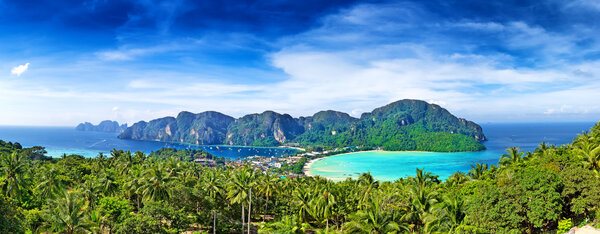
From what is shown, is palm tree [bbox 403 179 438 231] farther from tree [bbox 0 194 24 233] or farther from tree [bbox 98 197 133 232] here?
tree [bbox 0 194 24 233]

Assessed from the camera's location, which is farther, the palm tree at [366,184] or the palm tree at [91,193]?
the palm tree at [366,184]

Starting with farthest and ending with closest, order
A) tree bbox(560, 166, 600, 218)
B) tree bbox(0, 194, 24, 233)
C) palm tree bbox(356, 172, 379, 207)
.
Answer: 1. palm tree bbox(356, 172, 379, 207)
2. tree bbox(560, 166, 600, 218)
3. tree bbox(0, 194, 24, 233)

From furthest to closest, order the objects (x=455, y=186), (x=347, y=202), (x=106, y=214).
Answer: (x=455, y=186), (x=347, y=202), (x=106, y=214)

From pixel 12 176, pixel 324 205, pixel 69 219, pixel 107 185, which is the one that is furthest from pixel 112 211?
pixel 324 205

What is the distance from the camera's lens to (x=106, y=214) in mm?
30938

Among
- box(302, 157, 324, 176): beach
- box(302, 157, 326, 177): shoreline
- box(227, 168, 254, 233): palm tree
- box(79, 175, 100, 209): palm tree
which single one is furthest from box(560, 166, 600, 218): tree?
box(302, 157, 324, 176): beach

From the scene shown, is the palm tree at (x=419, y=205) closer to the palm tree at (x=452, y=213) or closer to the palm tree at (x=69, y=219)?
the palm tree at (x=452, y=213)

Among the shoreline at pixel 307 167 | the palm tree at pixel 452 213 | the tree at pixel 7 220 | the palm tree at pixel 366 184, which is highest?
the tree at pixel 7 220

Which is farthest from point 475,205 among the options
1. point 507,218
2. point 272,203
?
point 272,203

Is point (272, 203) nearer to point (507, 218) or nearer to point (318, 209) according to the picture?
point (318, 209)

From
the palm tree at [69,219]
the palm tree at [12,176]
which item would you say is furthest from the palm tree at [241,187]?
the palm tree at [12,176]

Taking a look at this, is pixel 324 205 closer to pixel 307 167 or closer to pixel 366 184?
pixel 366 184

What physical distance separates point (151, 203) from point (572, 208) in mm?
38510

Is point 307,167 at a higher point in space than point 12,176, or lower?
lower
